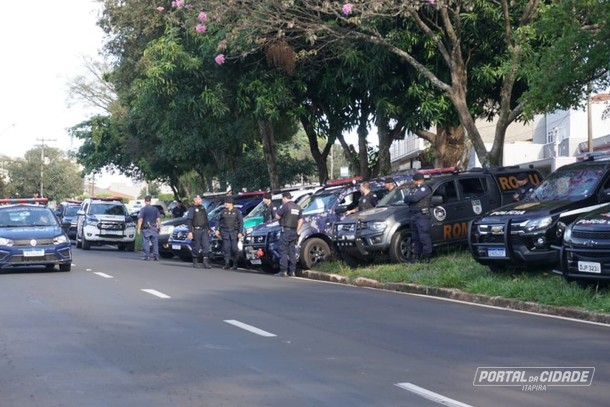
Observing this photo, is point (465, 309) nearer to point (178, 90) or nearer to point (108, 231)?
point (178, 90)

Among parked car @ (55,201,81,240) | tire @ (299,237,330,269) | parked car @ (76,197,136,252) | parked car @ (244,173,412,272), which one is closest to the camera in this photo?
tire @ (299,237,330,269)

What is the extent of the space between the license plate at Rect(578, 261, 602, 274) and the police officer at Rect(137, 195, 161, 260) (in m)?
14.9

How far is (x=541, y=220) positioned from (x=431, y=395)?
7.87m

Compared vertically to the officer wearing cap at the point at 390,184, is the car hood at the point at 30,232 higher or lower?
lower

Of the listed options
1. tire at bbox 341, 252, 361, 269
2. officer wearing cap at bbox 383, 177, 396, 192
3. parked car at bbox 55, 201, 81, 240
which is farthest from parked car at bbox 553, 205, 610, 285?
parked car at bbox 55, 201, 81, 240

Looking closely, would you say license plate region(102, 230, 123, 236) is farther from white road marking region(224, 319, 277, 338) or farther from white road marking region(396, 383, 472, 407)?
white road marking region(396, 383, 472, 407)

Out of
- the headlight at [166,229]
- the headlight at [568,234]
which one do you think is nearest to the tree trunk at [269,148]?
the headlight at [166,229]

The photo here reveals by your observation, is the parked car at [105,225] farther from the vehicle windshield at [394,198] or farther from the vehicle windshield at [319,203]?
the vehicle windshield at [394,198]

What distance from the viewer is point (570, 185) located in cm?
1572

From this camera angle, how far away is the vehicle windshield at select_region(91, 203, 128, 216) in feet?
109

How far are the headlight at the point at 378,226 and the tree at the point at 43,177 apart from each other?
81397 millimetres

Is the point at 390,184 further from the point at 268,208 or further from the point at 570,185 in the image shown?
the point at 570,185

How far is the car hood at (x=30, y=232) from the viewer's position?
19875 millimetres

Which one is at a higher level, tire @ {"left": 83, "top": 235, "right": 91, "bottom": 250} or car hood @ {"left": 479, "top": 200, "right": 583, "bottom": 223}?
car hood @ {"left": 479, "top": 200, "right": 583, "bottom": 223}
